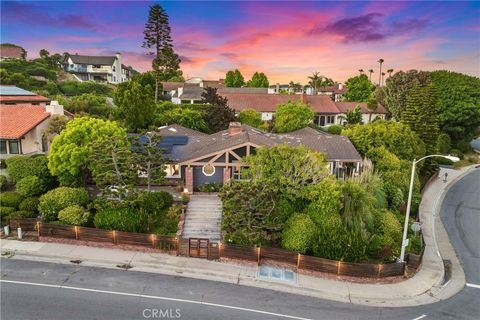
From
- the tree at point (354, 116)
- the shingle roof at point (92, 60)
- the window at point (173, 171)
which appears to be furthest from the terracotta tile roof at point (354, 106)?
the shingle roof at point (92, 60)

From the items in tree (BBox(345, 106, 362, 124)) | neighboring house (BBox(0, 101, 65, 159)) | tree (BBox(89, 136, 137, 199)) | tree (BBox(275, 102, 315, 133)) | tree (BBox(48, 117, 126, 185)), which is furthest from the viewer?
tree (BBox(345, 106, 362, 124))

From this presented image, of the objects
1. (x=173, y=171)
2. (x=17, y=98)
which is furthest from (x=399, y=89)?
(x=17, y=98)

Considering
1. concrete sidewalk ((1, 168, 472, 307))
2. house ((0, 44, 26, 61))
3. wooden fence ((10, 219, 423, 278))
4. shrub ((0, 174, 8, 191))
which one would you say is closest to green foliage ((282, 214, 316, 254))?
wooden fence ((10, 219, 423, 278))

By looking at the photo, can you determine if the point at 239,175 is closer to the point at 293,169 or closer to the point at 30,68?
the point at 293,169

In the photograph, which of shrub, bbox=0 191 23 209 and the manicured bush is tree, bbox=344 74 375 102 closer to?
the manicured bush

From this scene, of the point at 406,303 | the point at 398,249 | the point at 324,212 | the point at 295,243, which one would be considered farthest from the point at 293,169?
the point at 406,303

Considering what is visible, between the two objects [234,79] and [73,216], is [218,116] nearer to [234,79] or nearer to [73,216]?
[73,216]
